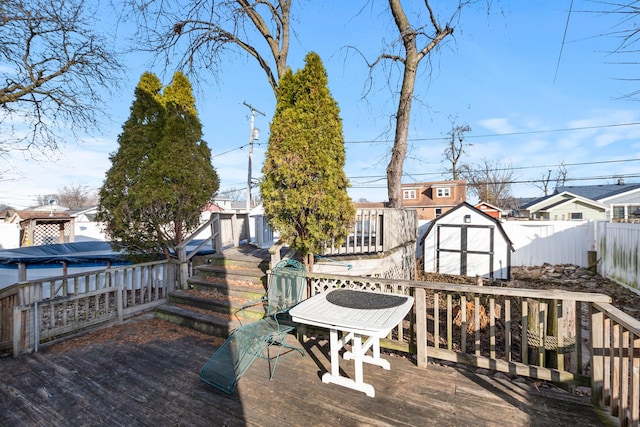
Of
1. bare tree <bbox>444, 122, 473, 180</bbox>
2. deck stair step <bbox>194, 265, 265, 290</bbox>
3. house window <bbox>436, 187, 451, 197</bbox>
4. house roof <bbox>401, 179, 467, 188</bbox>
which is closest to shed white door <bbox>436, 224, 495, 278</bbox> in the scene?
deck stair step <bbox>194, 265, 265, 290</bbox>

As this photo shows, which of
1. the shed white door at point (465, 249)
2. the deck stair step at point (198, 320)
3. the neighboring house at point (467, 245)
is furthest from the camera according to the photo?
the shed white door at point (465, 249)

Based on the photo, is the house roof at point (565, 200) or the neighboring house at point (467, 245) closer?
the neighboring house at point (467, 245)

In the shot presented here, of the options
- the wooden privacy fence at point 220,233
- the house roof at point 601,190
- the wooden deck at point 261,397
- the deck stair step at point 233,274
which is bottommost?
the wooden deck at point 261,397

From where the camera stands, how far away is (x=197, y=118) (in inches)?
255

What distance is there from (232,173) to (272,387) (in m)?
33.8

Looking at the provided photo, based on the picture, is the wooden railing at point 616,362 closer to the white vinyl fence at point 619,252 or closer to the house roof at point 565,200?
the white vinyl fence at point 619,252

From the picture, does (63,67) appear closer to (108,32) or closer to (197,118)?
(108,32)

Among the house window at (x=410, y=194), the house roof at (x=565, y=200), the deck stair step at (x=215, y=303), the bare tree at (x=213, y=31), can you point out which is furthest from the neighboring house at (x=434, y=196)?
the deck stair step at (x=215, y=303)

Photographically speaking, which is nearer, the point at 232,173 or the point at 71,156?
the point at 71,156

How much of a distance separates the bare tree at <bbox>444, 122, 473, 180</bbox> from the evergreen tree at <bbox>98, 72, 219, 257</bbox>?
21.3 meters

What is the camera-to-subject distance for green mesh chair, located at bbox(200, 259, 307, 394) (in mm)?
2738

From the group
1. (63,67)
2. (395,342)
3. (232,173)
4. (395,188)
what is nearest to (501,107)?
(395,188)

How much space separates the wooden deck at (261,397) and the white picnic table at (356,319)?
0.10m

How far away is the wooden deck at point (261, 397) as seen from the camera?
2.26 metres
